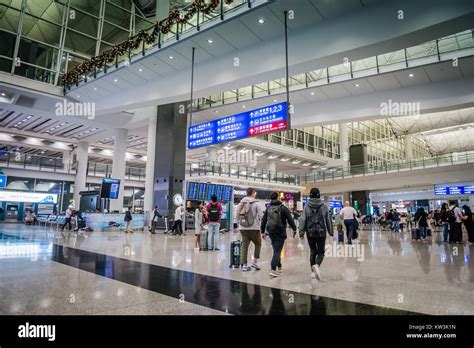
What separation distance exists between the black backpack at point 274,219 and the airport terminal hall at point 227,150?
26mm

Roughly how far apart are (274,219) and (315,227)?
769 mm

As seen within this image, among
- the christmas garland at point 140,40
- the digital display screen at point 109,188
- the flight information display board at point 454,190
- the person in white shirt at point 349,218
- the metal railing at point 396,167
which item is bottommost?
the person in white shirt at point 349,218

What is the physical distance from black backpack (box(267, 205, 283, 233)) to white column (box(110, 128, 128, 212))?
1820 centimetres

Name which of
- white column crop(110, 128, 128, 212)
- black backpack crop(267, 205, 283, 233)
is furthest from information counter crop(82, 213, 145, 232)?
black backpack crop(267, 205, 283, 233)

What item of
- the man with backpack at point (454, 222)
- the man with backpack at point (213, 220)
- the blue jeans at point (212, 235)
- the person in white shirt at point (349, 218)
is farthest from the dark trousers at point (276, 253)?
the man with backpack at point (454, 222)

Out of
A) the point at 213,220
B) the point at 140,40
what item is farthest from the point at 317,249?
the point at 140,40

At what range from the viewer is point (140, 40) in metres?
12.9

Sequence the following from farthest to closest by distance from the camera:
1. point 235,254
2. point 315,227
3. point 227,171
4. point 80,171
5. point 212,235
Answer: point 80,171 → point 227,171 → point 212,235 → point 235,254 → point 315,227

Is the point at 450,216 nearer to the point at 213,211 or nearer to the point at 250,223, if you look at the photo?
the point at 213,211

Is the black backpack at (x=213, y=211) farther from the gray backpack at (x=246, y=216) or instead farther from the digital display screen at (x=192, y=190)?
the digital display screen at (x=192, y=190)

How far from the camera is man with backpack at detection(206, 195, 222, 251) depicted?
786cm

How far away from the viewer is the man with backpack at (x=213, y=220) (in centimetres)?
786

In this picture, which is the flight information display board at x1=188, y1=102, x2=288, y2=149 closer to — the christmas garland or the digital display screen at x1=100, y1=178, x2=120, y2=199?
the christmas garland

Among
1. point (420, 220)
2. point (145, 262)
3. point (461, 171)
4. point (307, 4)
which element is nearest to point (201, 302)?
point (145, 262)
